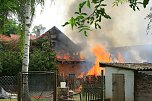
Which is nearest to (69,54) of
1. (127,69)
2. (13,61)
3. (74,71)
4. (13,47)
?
(74,71)

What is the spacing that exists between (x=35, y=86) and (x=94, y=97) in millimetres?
4907

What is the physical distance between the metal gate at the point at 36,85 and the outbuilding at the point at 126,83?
650cm

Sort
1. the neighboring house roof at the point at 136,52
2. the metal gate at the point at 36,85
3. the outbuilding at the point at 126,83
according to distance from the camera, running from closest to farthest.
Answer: the metal gate at the point at 36,85
the outbuilding at the point at 126,83
the neighboring house roof at the point at 136,52

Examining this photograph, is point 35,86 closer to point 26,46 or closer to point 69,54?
point 26,46

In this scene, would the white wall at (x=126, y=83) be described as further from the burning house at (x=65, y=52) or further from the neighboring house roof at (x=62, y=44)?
the neighboring house roof at (x=62, y=44)

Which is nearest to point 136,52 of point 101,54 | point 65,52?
point 101,54

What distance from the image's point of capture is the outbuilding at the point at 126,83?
1797cm

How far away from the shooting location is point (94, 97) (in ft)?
54.9

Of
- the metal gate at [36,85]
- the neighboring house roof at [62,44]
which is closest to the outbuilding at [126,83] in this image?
the metal gate at [36,85]

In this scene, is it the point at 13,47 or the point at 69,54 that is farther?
the point at 69,54

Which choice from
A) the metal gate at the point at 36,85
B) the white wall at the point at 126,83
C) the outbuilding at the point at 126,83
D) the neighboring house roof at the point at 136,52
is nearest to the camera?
the metal gate at the point at 36,85

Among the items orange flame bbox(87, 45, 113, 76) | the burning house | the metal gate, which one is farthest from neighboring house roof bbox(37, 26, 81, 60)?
the metal gate

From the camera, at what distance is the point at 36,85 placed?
43.2 feet

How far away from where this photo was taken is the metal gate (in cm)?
1006
